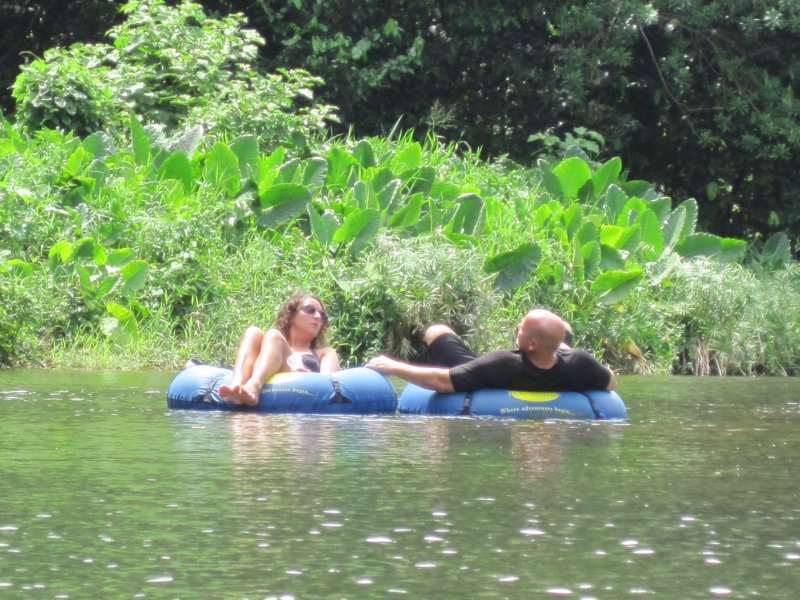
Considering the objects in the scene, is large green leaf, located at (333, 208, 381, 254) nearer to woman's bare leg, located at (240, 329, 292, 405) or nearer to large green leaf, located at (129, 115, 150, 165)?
large green leaf, located at (129, 115, 150, 165)

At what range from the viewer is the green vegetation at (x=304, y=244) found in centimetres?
1467

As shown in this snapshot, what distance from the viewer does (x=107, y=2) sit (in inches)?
937

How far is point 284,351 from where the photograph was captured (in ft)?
33.1

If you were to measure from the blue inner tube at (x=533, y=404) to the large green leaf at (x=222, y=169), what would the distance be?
7.37 meters

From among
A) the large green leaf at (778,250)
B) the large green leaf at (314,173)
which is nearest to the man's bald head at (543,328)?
the large green leaf at (314,173)

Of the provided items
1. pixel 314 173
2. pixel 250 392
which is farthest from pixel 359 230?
pixel 250 392

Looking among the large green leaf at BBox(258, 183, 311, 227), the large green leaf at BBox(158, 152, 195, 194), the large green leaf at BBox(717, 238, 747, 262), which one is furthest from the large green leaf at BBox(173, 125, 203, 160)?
the large green leaf at BBox(717, 238, 747, 262)

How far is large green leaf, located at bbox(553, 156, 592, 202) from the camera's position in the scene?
18.0m

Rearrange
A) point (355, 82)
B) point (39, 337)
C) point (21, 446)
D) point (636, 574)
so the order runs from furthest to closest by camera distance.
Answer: point (355, 82)
point (39, 337)
point (21, 446)
point (636, 574)

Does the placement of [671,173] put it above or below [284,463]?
above

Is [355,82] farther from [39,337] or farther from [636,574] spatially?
[636,574]

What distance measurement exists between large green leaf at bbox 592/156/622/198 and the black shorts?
859 centimetres

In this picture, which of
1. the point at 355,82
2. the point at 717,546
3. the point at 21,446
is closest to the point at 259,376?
the point at 21,446

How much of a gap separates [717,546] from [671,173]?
61.3 feet
